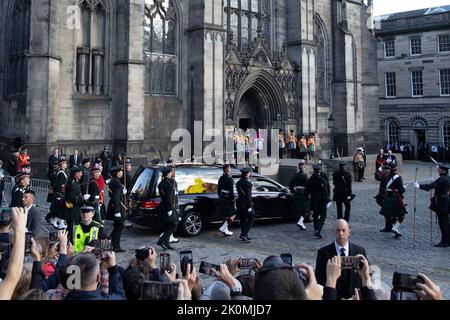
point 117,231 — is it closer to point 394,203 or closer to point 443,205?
point 394,203

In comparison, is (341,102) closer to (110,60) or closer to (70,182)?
(110,60)

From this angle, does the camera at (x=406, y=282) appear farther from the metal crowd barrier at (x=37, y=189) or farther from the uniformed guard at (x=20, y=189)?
the metal crowd barrier at (x=37, y=189)

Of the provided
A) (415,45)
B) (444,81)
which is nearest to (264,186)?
(444,81)

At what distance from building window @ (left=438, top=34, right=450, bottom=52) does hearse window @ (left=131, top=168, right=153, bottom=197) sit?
131ft

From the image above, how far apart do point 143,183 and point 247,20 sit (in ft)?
60.0

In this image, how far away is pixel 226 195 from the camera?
10.8m

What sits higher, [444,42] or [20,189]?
[444,42]

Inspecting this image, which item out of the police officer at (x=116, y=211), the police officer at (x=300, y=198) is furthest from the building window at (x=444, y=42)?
the police officer at (x=116, y=211)

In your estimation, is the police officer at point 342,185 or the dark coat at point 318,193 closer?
the dark coat at point 318,193

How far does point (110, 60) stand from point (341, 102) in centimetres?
1633

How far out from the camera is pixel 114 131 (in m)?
21.3

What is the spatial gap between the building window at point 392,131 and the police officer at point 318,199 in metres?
36.9

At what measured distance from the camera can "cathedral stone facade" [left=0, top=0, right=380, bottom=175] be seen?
63.2 ft

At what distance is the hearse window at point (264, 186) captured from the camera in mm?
12320
